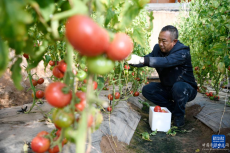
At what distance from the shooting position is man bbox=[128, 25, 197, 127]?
235cm

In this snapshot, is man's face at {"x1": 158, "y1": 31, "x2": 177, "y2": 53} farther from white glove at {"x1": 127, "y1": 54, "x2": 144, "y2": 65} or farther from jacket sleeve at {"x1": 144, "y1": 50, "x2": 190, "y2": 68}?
white glove at {"x1": 127, "y1": 54, "x2": 144, "y2": 65}

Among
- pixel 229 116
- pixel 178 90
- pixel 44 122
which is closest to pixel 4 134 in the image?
pixel 44 122

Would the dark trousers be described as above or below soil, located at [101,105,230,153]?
above

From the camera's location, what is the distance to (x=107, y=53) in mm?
501

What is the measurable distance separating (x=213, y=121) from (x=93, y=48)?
7.96 ft

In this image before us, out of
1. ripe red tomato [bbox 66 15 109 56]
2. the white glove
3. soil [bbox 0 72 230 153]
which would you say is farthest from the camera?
the white glove

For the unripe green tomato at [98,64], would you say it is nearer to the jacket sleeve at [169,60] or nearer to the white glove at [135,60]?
the white glove at [135,60]

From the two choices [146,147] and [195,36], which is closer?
[146,147]

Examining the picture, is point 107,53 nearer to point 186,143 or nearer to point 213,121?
point 186,143

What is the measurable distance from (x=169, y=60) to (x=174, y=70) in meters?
→ 0.39

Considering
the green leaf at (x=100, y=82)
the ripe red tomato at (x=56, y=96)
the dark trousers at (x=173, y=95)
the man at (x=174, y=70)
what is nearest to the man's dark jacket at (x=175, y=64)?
the man at (x=174, y=70)

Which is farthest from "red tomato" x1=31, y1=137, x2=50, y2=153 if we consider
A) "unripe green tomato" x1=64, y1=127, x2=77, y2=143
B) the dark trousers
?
the dark trousers

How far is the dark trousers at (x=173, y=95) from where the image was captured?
2463mm

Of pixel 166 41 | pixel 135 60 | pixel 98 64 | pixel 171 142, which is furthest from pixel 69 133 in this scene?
pixel 166 41
